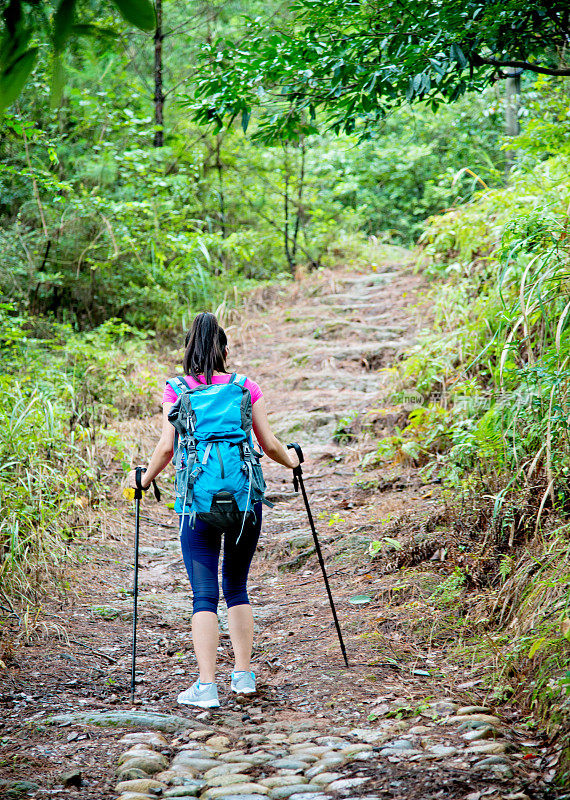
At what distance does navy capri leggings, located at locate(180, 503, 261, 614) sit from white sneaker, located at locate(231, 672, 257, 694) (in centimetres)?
34

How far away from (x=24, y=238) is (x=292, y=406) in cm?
428

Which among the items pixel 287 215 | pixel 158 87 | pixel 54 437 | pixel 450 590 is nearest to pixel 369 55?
pixel 450 590

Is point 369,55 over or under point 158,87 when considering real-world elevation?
under

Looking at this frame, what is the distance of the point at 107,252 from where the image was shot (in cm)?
1013

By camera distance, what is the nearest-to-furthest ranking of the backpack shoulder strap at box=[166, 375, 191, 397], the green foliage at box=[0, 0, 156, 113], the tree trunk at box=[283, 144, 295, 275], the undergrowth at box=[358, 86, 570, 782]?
1. the green foliage at box=[0, 0, 156, 113]
2. the undergrowth at box=[358, 86, 570, 782]
3. the backpack shoulder strap at box=[166, 375, 191, 397]
4. the tree trunk at box=[283, 144, 295, 275]

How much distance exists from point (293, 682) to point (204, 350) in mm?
1777

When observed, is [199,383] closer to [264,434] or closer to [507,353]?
[264,434]

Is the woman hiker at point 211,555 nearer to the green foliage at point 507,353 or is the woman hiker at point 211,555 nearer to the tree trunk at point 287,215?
the green foliage at point 507,353

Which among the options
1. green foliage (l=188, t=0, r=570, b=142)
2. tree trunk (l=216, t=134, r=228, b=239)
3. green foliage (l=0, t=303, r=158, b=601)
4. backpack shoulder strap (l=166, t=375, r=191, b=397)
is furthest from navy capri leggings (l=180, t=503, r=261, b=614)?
tree trunk (l=216, t=134, r=228, b=239)

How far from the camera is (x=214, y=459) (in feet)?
10.9

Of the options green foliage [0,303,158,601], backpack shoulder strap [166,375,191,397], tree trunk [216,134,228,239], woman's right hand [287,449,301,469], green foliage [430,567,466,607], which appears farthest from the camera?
tree trunk [216,134,228,239]

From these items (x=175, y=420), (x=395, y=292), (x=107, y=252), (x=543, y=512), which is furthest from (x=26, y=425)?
(x=395, y=292)

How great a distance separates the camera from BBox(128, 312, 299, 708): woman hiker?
3402 millimetres

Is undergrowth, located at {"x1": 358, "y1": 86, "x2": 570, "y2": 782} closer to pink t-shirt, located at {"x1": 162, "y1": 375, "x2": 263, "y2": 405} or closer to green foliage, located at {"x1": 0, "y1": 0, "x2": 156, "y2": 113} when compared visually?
pink t-shirt, located at {"x1": 162, "y1": 375, "x2": 263, "y2": 405}
